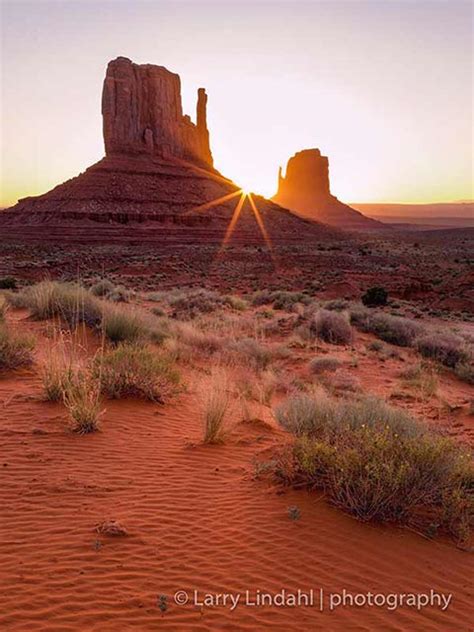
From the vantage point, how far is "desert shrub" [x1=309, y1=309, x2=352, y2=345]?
13.5 m

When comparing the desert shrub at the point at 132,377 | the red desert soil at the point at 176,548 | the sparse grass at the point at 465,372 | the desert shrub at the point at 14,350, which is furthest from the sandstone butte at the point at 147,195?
the red desert soil at the point at 176,548

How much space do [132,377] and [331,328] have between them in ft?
26.2

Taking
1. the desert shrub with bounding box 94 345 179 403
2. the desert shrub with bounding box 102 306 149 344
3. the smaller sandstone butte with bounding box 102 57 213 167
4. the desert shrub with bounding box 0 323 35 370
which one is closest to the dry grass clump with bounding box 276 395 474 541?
the desert shrub with bounding box 94 345 179 403

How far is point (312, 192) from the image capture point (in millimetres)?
147500

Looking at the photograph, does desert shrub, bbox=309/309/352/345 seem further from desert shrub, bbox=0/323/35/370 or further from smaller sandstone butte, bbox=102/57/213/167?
smaller sandstone butte, bbox=102/57/213/167

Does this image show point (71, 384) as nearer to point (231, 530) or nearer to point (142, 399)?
point (142, 399)

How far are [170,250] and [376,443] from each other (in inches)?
1964

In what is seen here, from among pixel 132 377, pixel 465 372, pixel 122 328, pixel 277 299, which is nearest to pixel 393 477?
pixel 132 377

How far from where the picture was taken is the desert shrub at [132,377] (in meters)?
6.79

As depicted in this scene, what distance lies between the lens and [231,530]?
12.6 ft

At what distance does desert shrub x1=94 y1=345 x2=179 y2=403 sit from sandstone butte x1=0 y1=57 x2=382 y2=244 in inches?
2065

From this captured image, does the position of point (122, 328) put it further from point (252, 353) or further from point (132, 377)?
point (132, 377)

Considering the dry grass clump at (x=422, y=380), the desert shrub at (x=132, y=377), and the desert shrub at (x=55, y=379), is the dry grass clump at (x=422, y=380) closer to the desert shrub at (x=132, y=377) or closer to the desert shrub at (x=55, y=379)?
the desert shrub at (x=132, y=377)

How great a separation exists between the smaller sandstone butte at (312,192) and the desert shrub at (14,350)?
13298cm
